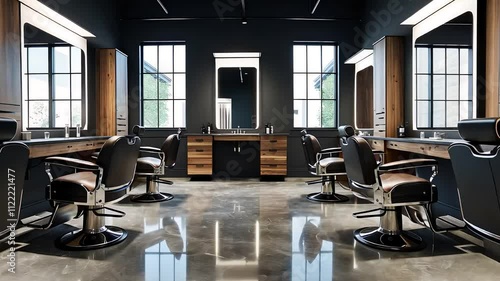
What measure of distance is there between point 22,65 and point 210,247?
2885mm

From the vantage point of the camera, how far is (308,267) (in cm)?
227

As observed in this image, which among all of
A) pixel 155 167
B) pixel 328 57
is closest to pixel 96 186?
pixel 155 167

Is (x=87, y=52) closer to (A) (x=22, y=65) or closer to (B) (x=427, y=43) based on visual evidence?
(A) (x=22, y=65)

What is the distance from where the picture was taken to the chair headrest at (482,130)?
1584 mm

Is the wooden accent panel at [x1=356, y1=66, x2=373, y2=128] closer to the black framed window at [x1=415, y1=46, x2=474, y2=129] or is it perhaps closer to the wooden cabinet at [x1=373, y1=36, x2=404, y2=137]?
the wooden cabinet at [x1=373, y1=36, x2=404, y2=137]

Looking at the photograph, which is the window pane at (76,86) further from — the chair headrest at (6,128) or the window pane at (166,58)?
the chair headrest at (6,128)

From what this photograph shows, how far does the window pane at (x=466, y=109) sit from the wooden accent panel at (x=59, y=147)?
424cm

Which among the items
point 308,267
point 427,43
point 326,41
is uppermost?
point 326,41

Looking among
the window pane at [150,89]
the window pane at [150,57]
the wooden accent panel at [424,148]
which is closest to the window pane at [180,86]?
the window pane at [150,89]

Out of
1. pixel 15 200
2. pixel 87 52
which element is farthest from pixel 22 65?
pixel 15 200

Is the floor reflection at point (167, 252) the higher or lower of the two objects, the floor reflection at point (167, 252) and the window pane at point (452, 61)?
the lower

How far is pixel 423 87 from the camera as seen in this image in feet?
14.2

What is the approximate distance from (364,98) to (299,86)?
52.1 inches

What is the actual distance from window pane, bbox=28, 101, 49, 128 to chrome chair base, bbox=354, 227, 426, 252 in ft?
12.3
